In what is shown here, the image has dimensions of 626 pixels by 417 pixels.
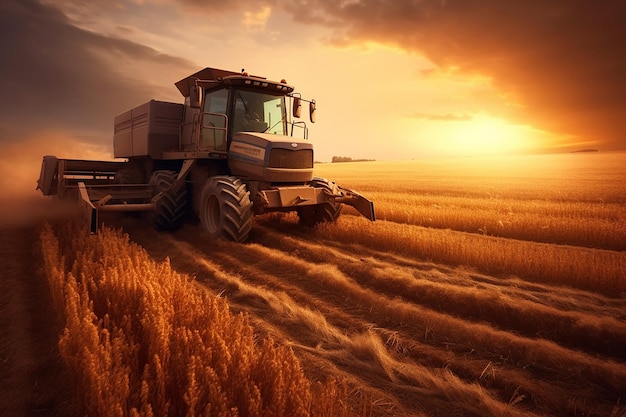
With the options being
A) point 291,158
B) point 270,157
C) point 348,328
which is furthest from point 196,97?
point 348,328

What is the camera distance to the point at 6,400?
2.78 m

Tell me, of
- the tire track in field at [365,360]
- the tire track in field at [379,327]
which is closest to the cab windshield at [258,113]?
the tire track in field at [379,327]

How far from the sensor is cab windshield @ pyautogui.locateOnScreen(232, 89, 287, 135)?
847cm

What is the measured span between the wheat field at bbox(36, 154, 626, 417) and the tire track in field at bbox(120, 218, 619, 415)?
0.02 meters

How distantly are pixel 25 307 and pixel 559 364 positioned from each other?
18.1ft

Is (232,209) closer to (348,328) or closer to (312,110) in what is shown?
(312,110)

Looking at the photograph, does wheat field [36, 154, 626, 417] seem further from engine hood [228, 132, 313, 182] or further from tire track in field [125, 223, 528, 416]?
engine hood [228, 132, 313, 182]

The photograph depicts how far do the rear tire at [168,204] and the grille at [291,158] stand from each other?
260 centimetres

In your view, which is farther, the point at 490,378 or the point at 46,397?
the point at 490,378

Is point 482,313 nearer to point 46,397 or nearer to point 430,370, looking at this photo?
point 430,370

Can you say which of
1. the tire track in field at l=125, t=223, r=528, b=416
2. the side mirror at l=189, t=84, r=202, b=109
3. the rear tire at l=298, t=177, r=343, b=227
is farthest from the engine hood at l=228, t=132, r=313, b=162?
the tire track in field at l=125, t=223, r=528, b=416

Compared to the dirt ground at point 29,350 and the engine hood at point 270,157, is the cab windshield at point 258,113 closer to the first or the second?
the engine hood at point 270,157

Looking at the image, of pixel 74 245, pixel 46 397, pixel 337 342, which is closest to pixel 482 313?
pixel 337 342

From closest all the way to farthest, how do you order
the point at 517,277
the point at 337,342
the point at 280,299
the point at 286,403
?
the point at 286,403
the point at 337,342
the point at 280,299
the point at 517,277
